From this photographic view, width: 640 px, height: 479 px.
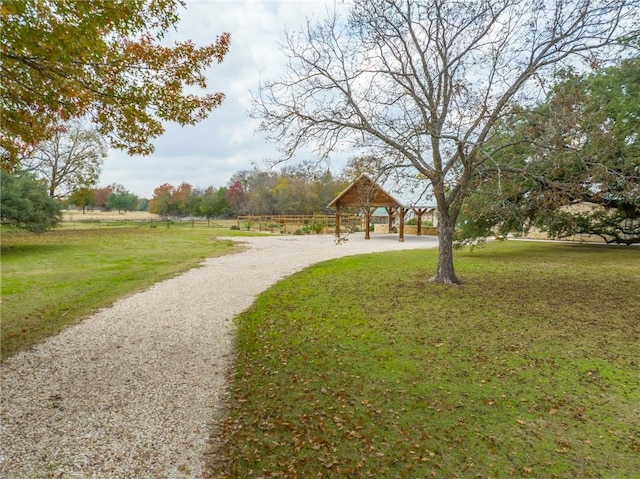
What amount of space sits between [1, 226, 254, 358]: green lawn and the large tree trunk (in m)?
8.01

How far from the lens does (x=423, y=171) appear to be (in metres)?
9.16

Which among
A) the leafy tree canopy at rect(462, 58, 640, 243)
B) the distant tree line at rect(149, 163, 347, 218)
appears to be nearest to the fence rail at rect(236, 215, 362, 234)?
the distant tree line at rect(149, 163, 347, 218)

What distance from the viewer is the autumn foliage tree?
377 centimetres

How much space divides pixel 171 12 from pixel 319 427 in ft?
18.5

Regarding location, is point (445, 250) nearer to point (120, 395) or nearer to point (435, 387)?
point (435, 387)

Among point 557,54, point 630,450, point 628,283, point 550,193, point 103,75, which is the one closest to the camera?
point 630,450

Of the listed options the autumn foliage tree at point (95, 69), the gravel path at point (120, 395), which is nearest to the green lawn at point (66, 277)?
the gravel path at point (120, 395)

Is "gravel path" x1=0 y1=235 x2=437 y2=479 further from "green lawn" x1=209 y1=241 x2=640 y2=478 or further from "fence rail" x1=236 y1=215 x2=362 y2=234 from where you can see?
"fence rail" x1=236 y1=215 x2=362 y2=234

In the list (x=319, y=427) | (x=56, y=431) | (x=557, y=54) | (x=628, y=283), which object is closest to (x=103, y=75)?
(x=56, y=431)

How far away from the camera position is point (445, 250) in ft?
32.3

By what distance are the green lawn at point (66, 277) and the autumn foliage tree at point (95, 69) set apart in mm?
2925

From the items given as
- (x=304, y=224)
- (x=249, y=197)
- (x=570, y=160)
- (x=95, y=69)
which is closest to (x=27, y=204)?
(x=95, y=69)

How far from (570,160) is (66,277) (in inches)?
543

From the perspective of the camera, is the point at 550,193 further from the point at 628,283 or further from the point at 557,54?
the point at 628,283
